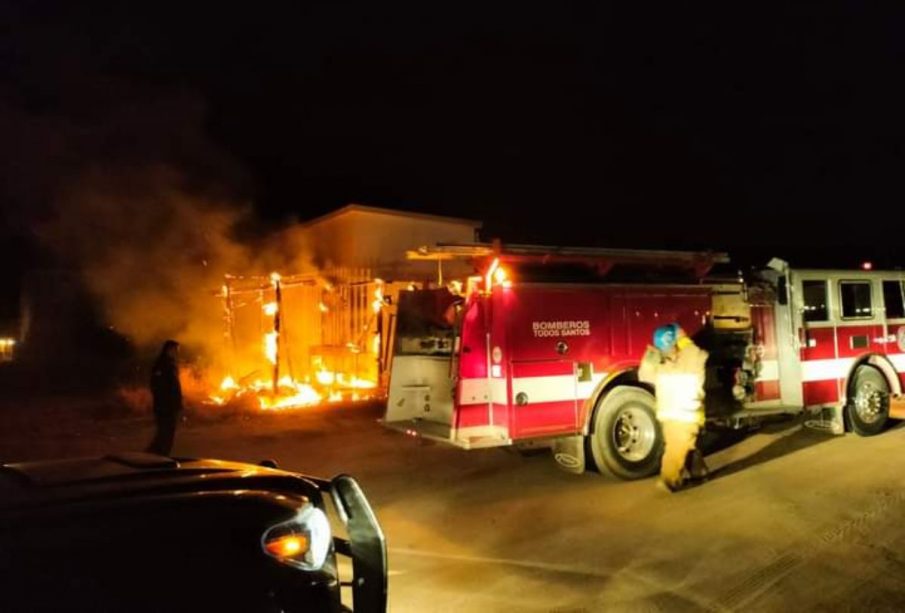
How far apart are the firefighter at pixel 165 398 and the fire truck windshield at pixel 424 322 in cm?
255

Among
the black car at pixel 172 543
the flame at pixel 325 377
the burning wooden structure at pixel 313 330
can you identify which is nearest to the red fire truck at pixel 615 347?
the burning wooden structure at pixel 313 330

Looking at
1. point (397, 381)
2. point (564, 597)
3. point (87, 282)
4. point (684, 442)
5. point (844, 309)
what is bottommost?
point (564, 597)

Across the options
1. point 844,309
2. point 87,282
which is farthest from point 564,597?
point 87,282

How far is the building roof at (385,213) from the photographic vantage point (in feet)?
62.1

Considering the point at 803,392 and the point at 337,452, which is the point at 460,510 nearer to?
the point at 337,452

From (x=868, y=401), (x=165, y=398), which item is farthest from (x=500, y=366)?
(x=868, y=401)

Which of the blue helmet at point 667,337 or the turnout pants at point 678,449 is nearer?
the turnout pants at point 678,449

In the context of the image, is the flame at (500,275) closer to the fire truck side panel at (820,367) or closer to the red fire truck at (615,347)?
the red fire truck at (615,347)

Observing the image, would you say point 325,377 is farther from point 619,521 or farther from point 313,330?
point 619,521

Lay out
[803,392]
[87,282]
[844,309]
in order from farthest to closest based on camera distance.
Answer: [87,282]
[844,309]
[803,392]

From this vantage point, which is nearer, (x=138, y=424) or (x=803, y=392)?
(x=803, y=392)

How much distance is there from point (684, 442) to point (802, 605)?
9.00ft

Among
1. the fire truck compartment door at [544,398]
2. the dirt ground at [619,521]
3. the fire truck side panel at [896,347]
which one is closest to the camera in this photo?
the dirt ground at [619,521]

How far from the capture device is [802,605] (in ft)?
14.7
